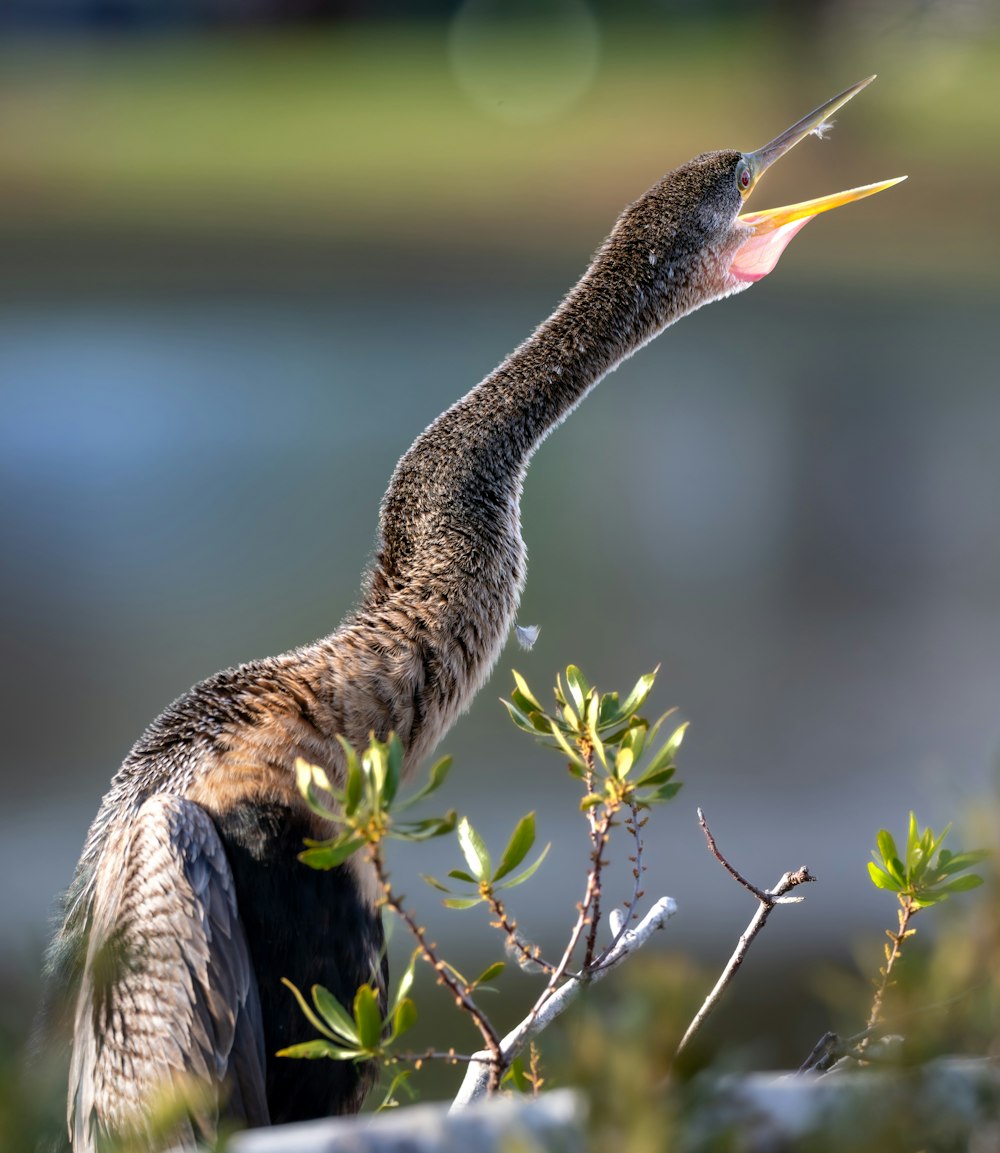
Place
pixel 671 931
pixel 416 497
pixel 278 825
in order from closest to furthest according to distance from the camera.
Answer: pixel 278 825
pixel 416 497
pixel 671 931

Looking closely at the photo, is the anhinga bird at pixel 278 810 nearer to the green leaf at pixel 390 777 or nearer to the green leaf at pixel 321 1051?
the green leaf at pixel 321 1051

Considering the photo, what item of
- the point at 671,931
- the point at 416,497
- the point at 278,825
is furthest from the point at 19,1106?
the point at 671,931

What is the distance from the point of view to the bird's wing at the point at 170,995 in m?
1.04

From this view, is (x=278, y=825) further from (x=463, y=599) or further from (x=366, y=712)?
(x=463, y=599)

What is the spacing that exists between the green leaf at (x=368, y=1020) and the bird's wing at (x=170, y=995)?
0.38m

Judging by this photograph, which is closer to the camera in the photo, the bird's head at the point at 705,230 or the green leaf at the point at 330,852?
the green leaf at the point at 330,852

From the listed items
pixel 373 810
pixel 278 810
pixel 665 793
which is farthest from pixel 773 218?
pixel 373 810

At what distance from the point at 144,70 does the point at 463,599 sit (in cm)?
449

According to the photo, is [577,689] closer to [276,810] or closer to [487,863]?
[487,863]

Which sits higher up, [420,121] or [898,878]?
[420,121]

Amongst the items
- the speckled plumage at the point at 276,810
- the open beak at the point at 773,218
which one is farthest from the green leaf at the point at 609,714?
the open beak at the point at 773,218

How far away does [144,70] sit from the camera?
501cm

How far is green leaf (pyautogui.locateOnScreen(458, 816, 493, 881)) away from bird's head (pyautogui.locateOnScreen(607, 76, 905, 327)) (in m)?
0.79

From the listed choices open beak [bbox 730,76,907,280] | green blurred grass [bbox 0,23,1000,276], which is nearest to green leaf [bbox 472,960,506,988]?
open beak [bbox 730,76,907,280]
